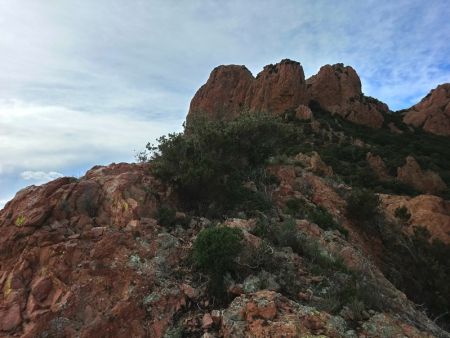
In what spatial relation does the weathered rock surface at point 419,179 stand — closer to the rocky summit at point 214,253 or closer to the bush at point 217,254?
the rocky summit at point 214,253

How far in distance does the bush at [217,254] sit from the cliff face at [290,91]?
5376 centimetres

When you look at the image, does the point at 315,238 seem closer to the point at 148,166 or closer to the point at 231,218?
the point at 231,218

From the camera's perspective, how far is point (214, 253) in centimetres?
746

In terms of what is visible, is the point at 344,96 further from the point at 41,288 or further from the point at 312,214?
the point at 41,288

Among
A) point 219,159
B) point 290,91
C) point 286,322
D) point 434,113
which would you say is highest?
point 290,91

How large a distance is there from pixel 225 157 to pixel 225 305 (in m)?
6.69

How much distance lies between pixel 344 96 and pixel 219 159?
61.9 meters

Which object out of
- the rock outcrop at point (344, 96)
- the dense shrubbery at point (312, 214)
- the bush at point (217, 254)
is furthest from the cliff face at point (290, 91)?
the bush at point (217, 254)

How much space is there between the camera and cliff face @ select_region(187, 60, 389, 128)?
214 ft

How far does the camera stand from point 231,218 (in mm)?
10164

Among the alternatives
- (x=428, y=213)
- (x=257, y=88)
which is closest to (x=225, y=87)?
(x=257, y=88)

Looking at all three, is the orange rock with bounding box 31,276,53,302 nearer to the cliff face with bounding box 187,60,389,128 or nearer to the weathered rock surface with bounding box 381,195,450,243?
the weathered rock surface with bounding box 381,195,450,243

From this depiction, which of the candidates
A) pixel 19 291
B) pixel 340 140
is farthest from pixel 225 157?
pixel 340 140

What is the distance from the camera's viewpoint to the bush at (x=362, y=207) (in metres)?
14.4
